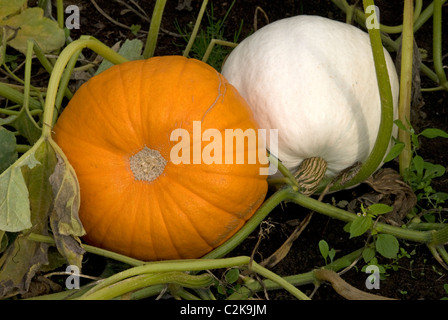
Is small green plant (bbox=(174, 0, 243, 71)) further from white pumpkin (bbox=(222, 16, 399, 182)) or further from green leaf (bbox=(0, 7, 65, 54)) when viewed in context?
green leaf (bbox=(0, 7, 65, 54))

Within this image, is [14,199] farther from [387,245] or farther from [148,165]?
[387,245]

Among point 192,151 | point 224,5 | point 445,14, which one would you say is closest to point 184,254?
point 192,151

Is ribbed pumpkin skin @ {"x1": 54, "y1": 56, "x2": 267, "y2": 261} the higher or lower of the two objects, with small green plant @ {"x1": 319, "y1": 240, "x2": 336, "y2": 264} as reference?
higher

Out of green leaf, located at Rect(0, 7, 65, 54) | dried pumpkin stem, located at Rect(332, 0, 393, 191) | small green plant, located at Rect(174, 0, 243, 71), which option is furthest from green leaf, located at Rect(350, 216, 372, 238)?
green leaf, located at Rect(0, 7, 65, 54)

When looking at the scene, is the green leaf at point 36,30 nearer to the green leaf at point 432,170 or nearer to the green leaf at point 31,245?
the green leaf at point 31,245

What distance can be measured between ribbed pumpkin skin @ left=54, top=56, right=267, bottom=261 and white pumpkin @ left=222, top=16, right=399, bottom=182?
112 mm

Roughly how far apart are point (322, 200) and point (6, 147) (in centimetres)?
82

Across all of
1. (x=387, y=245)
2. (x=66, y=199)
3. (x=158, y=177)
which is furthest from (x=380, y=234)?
(x=66, y=199)

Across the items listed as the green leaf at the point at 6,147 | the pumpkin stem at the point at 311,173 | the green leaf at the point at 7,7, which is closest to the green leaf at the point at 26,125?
the green leaf at the point at 6,147

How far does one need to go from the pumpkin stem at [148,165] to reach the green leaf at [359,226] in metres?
0.43

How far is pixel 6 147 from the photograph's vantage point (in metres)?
1.17

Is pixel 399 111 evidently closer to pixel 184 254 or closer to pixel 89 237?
pixel 184 254

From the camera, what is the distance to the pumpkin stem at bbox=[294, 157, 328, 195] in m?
1.38
